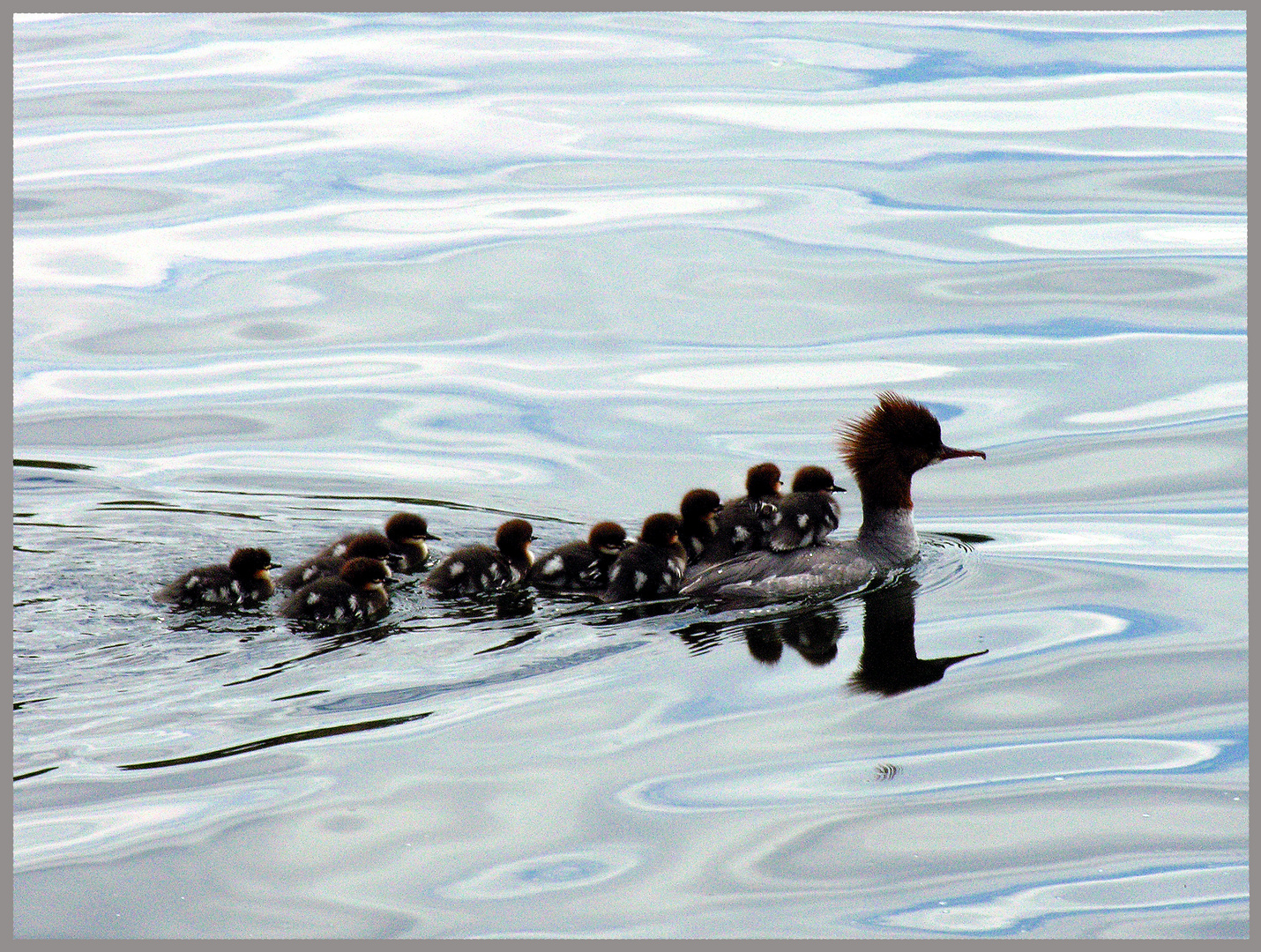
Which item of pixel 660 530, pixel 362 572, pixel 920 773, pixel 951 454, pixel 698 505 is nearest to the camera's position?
pixel 920 773

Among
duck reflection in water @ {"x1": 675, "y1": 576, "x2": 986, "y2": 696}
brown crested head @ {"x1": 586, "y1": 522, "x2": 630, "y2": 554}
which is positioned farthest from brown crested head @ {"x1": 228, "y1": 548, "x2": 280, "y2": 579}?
duck reflection in water @ {"x1": 675, "y1": 576, "x2": 986, "y2": 696}

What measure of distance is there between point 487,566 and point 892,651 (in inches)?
72.0

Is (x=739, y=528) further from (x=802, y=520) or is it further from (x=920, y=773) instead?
(x=920, y=773)

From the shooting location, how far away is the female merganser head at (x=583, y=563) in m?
7.07

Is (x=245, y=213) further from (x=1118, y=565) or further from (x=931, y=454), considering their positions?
(x=1118, y=565)

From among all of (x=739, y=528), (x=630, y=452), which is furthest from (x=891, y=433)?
(x=630, y=452)

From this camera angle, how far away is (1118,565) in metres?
7.41

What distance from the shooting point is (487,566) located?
Result: 277 inches

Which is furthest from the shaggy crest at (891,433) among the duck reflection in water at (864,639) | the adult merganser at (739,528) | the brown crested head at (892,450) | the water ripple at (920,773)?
the water ripple at (920,773)

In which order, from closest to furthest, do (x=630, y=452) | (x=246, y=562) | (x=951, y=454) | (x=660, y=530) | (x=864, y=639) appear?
(x=864, y=639) → (x=246, y=562) → (x=660, y=530) → (x=951, y=454) → (x=630, y=452)

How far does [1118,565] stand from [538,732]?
3.25 metres

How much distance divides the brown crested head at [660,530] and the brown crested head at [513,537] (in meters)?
0.53

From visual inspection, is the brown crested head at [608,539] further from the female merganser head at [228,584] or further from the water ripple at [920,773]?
the water ripple at [920,773]

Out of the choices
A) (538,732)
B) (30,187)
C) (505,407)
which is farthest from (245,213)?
(538,732)
